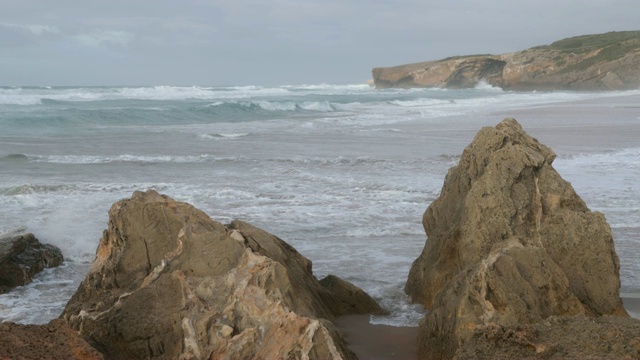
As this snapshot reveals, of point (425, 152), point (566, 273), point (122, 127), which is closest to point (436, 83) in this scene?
point (122, 127)

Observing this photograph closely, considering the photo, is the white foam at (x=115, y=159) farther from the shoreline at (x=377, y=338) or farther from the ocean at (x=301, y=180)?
the shoreline at (x=377, y=338)

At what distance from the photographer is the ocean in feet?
27.0

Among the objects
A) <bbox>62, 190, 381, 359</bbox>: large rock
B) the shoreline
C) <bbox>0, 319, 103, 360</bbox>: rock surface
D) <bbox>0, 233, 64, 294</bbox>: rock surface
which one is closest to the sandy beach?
the shoreline

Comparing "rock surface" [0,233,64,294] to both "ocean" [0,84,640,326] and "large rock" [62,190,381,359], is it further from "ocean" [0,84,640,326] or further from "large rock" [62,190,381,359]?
"large rock" [62,190,381,359]

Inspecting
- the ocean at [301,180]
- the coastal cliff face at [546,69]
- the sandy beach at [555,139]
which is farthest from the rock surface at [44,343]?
the coastal cliff face at [546,69]

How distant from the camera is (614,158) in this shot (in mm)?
16438

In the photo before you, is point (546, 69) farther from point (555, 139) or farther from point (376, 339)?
point (376, 339)

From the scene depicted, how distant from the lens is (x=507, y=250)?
520cm

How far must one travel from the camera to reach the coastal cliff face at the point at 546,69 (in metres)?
68.6

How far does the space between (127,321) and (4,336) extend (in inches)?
35.8

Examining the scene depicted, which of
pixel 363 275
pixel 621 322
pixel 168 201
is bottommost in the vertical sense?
pixel 363 275

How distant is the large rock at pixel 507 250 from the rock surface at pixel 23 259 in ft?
12.0

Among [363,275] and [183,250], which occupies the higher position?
[183,250]

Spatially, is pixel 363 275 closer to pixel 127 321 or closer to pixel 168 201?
pixel 168 201
